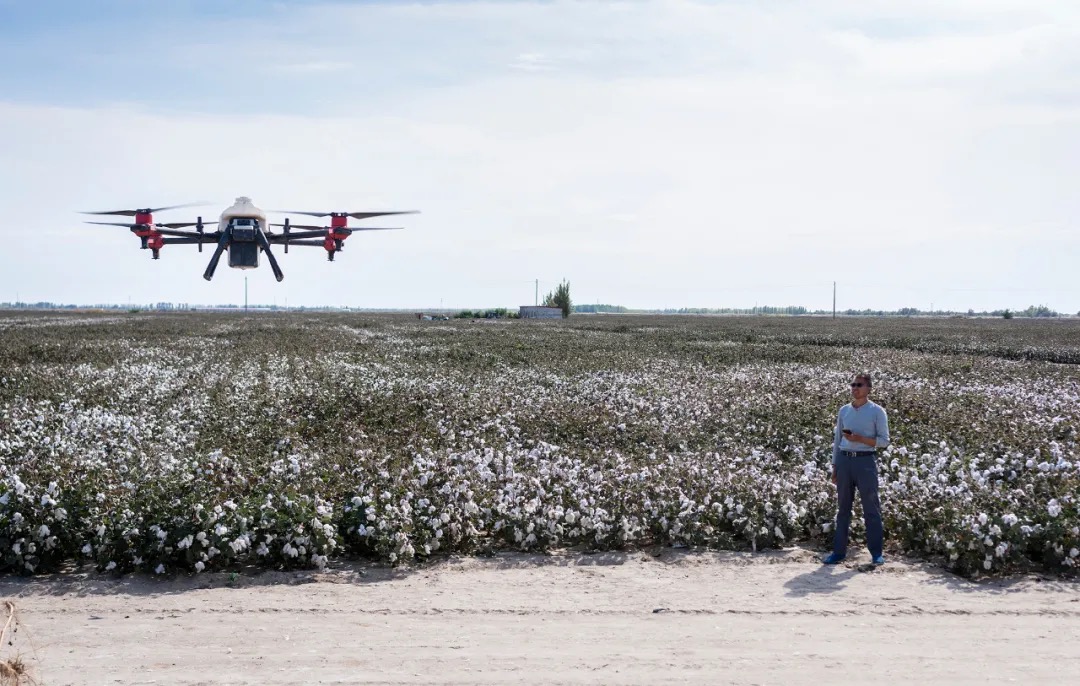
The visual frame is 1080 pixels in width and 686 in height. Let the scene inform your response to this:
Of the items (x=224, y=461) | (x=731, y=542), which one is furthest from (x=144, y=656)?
(x=731, y=542)

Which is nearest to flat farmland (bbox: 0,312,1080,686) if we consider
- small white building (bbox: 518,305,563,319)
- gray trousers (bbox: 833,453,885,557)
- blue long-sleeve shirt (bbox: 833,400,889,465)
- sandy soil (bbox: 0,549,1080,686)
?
sandy soil (bbox: 0,549,1080,686)

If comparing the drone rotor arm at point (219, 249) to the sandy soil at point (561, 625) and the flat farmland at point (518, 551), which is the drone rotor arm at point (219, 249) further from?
the sandy soil at point (561, 625)

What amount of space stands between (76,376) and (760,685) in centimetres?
2285

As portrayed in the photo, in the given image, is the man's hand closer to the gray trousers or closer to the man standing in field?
the man standing in field

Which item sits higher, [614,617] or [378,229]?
[378,229]

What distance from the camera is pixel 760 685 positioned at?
6.59 metres

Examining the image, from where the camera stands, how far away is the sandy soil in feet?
22.6

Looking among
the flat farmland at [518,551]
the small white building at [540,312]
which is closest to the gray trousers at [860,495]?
the flat farmland at [518,551]

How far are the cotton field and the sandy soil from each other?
1.32ft

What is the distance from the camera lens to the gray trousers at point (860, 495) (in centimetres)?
963

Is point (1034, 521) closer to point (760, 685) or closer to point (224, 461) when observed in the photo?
point (760, 685)

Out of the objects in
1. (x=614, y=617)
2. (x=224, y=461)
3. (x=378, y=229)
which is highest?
(x=378, y=229)

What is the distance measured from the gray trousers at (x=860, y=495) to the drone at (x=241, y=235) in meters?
8.27

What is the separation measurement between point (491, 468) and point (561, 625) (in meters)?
5.17
